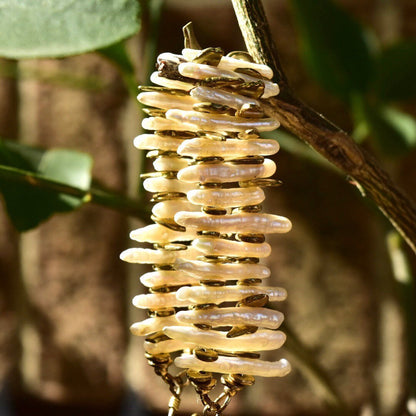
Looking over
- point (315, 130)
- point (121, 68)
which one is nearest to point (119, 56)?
point (121, 68)

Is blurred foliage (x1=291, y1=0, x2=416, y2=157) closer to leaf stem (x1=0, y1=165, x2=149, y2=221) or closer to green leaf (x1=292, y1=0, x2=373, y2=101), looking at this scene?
green leaf (x1=292, y1=0, x2=373, y2=101)

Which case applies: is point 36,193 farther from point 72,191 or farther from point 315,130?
point 315,130

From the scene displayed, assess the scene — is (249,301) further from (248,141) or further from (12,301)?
(12,301)

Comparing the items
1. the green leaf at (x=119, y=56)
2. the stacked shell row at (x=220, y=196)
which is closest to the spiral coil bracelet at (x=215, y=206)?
the stacked shell row at (x=220, y=196)

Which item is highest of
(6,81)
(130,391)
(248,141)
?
(6,81)

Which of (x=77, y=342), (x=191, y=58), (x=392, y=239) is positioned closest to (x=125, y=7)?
(x=191, y=58)

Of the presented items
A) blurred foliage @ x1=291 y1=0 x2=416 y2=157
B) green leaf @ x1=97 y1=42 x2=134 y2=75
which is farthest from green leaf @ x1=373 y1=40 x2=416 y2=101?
green leaf @ x1=97 y1=42 x2=134 y2=75
